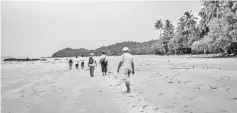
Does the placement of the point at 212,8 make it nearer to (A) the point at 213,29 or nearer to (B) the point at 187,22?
(A) the point at 213,29

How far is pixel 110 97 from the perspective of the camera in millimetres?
7723

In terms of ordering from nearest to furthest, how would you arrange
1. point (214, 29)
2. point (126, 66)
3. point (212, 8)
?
point (126, 66) → point (214, 29) → point (212, 8)

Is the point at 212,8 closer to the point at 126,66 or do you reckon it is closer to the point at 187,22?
the point at 187,22

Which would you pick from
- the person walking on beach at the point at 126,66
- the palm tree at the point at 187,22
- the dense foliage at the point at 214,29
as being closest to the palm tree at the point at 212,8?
the dense foliage at the point at 214,29

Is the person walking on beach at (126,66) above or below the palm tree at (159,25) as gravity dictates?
below

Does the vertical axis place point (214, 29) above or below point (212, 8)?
below

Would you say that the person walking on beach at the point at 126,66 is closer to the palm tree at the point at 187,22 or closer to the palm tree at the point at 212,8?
the palm tree at the point at 212,8

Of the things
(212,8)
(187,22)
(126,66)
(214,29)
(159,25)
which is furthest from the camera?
(159,25)

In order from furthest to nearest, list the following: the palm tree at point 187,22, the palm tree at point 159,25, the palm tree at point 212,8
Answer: the palm tree at point 159,25
the palm tree at point 187,22
the palm tree at point 212,8

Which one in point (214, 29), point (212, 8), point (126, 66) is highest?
point (212, 8)

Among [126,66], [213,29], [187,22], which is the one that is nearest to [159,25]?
[187,22]

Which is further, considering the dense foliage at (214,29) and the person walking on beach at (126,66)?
the dense foliage at (214,29)

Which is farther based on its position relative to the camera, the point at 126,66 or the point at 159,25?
the point at 159,25

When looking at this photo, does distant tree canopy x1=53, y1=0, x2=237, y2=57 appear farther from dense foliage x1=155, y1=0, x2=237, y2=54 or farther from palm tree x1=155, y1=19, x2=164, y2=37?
palm tree x1=155, y1=19, x2=164, y2=37
